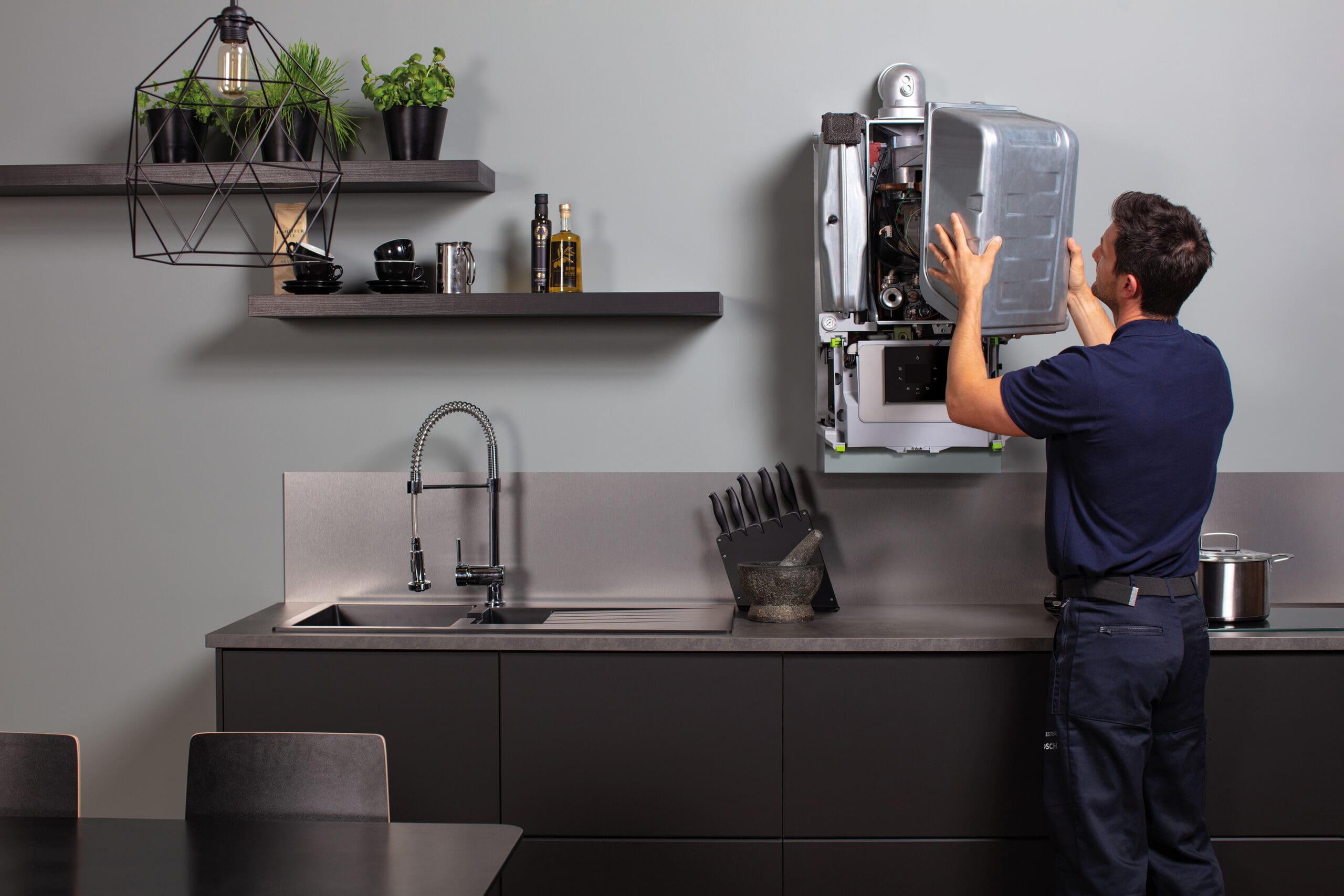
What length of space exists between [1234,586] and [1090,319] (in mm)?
649

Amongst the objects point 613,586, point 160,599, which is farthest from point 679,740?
point 160,599

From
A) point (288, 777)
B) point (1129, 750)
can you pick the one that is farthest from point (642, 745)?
point (1129, 750)

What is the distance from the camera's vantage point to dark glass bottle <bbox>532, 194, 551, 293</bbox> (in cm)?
254

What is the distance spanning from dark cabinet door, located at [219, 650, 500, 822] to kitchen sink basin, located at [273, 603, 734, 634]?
0.22 feet

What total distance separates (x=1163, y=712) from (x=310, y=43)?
2490mm

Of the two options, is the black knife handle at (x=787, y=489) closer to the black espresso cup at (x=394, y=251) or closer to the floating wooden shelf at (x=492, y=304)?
the floating wooden shelf at (x=492, y=304)

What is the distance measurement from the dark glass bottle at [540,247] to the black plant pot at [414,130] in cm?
30

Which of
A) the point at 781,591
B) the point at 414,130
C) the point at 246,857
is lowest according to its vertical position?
the point at 246,857

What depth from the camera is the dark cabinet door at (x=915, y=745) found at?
216 centimetres

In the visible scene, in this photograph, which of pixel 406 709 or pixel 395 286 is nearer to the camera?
pixel 406 709

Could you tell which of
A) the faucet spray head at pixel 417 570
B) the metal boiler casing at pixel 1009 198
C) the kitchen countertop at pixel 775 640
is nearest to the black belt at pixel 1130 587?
the kitchen countertop at pixel 775 640

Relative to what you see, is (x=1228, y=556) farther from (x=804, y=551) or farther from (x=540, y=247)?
(x=540, y=247)

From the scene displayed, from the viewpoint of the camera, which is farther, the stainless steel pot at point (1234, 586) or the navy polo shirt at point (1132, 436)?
the stainless steel pot at point (1234, 586)

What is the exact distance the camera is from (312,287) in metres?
2.53
